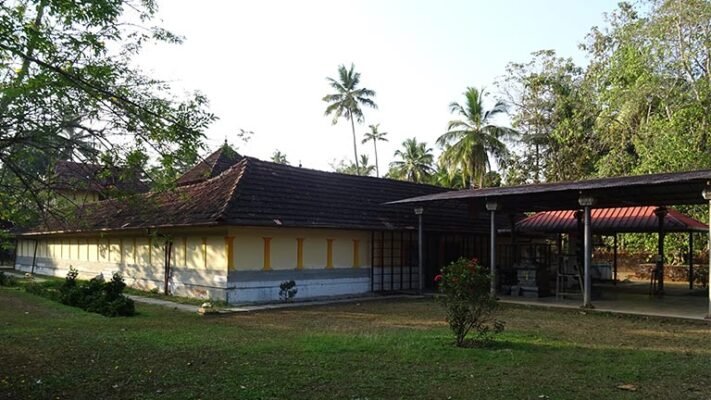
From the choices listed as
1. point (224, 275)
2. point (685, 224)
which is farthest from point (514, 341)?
point (685, 224)

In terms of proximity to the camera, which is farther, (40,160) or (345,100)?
(345,100)

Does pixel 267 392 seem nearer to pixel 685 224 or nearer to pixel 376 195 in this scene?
pixel 376 195

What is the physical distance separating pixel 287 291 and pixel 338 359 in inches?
346

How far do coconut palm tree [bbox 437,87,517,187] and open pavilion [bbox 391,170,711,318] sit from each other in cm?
1671

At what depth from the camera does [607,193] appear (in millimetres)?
14781

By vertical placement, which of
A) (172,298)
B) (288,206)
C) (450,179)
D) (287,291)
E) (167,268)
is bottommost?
(172,298)

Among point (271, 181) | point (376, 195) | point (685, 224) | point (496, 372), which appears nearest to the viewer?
point (496, 372)

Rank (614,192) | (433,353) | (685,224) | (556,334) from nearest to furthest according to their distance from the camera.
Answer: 1. (433,353)
2. (556,334)
3. (614,192)
4. (685,224)

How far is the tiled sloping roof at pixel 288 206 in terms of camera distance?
52.0ft

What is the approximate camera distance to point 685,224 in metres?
19.8

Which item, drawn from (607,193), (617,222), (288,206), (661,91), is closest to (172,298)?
(288,206)

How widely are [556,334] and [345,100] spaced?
119 feet

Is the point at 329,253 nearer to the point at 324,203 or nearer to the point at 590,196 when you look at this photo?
the point at 324,203

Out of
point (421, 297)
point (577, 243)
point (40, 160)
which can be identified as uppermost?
point (40, 160)
